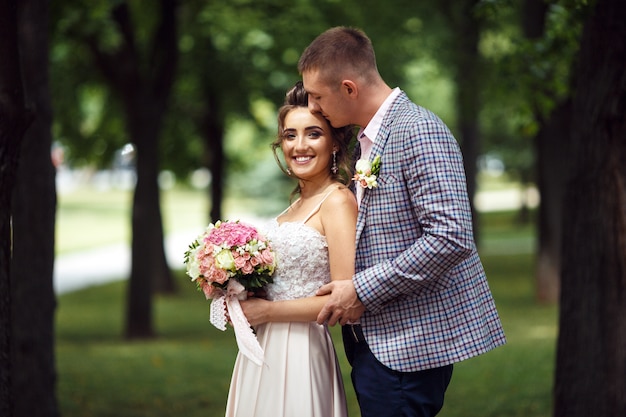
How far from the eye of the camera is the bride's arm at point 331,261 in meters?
3.96

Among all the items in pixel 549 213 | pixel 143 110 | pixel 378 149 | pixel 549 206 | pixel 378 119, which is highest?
pixel 143 110

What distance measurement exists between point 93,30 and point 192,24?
4.27 metres

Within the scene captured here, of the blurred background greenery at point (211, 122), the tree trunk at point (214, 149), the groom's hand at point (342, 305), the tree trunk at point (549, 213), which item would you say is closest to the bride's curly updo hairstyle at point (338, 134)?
the groom's hand at point (342, 305)

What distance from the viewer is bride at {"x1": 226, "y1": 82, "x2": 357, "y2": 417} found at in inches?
164

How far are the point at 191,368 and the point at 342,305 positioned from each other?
8.46 meters

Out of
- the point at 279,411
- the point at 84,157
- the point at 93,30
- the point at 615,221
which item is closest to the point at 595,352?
the point at 615,221

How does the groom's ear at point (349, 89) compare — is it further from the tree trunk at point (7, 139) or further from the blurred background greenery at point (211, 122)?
the blurred background greenery at point (211, 122)

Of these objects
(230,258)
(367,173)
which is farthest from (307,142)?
(230,258)

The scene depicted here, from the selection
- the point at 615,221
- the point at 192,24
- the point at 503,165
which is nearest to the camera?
the point at 615,221

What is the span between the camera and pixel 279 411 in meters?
4.24

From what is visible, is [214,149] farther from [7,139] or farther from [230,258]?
[230,258]

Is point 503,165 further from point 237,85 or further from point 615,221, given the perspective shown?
point 615,221

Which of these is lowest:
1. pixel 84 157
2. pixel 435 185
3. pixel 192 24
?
pixel 435 185

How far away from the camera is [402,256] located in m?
3.68
